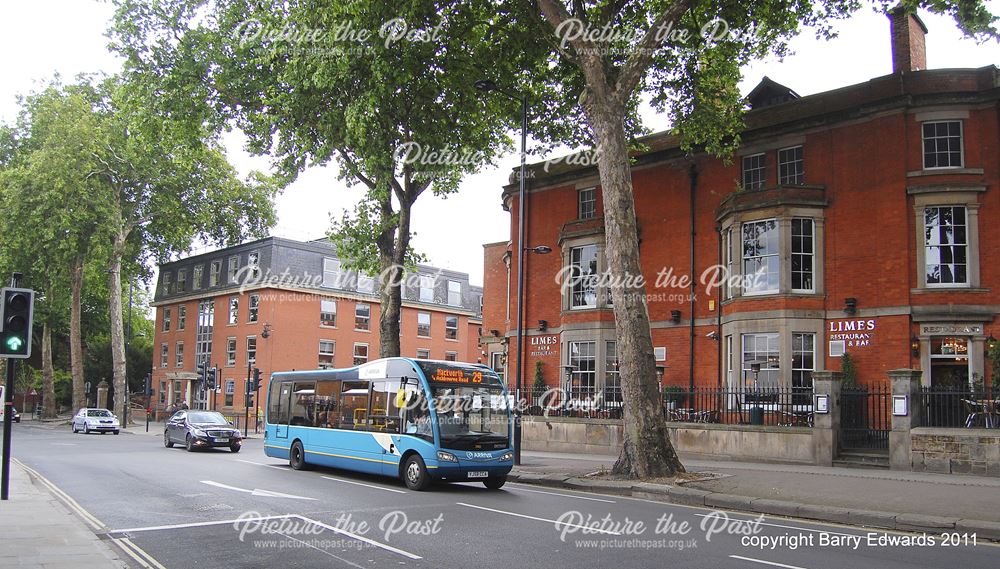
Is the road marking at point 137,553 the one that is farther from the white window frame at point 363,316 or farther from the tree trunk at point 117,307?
the white window frame at point 363,316

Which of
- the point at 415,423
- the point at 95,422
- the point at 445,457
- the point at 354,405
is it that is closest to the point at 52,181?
the point at 95,422

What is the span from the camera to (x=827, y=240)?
22391mm

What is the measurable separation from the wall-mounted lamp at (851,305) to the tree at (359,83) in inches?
441

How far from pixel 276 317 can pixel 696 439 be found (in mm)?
33839

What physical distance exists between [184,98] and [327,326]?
28.2 metres

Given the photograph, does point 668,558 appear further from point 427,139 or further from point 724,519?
point 427,139

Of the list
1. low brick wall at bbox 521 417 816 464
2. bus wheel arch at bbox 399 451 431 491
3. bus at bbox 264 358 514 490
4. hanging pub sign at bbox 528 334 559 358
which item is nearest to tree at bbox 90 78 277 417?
hanging pub sign at bbox 528 334 559 358

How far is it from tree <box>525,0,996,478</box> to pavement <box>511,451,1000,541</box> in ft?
4.15

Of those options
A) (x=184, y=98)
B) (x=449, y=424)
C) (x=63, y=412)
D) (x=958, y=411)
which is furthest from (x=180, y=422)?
(x=63, y=412)

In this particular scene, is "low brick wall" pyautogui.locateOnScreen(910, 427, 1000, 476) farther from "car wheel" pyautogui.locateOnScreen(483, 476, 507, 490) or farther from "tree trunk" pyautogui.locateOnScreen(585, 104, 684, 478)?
"car wheel" pyautogui.locateOnScreen(483, 476, 507, 490)

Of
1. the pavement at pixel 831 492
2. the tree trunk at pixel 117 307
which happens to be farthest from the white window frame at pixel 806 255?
the tree trunk at pixel 117 307

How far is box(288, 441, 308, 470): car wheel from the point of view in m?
18.1

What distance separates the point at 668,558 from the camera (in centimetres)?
834

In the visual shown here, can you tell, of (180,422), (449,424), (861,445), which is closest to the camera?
(449,424)
